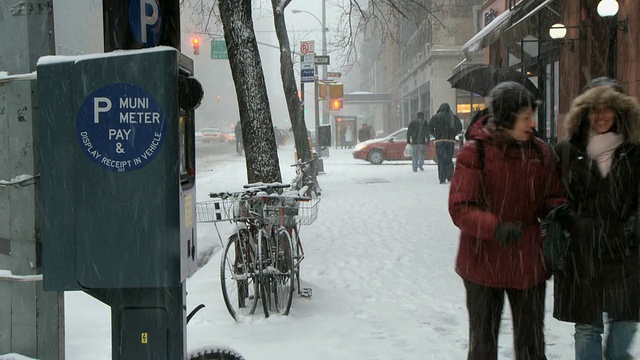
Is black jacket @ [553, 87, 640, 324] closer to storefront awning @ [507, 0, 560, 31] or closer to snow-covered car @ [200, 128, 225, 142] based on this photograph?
storefront awning @ [507, 0, 560, 31]

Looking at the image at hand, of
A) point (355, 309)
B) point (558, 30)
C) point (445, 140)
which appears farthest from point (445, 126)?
point (355, 309)

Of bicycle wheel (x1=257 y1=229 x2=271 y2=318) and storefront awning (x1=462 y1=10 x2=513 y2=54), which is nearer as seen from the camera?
bicycle wheel (x1=257 y1=229 x2=271 y2=318)

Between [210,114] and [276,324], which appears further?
[210,114]

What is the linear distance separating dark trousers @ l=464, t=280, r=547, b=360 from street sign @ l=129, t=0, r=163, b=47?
6.59ft

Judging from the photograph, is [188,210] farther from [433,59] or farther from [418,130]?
[433,59]

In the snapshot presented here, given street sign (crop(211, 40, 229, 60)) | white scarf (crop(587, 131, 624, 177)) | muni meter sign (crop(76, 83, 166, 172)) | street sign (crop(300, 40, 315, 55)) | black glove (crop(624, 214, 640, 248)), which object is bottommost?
black glove (crop(624, 214, 640, 248))

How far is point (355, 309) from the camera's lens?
→ 611cm

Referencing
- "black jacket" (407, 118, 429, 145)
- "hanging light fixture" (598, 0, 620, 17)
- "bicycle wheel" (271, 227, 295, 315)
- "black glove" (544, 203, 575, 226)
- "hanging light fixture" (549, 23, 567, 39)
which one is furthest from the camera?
"black jacket" (407, 118, 429, 145)

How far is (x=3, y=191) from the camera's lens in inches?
148

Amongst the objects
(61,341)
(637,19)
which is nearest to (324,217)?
(637,19)

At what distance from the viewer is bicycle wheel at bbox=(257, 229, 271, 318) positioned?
5.65 metres

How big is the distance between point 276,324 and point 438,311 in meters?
1.49

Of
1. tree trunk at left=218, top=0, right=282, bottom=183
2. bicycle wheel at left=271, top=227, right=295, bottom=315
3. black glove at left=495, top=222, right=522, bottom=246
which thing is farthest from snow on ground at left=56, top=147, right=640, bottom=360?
black glove at left=495, top=222, right=522, bottom=246

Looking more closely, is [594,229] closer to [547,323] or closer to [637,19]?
[547,323]
